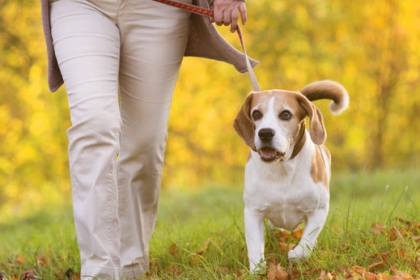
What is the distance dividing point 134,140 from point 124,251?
0.64 metres

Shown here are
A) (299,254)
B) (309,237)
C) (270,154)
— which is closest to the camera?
(270,154)

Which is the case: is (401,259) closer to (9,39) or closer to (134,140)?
(134,140)

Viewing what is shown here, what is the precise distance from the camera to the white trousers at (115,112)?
3268 millimetres

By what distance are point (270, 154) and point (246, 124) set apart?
29 cm

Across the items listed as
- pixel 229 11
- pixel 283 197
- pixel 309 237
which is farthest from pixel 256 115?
pixel 309 237

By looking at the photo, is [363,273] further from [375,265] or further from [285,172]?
[285,172]

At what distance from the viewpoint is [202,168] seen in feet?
66.3

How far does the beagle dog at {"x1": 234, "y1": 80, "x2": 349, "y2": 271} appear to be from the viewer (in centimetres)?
347

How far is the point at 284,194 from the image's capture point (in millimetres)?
3574

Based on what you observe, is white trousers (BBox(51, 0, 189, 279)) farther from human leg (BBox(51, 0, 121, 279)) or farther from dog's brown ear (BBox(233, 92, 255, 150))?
dog's brown ear (BBox(233, 92, 255, 150))

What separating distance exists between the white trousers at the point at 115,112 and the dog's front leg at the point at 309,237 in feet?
2.89

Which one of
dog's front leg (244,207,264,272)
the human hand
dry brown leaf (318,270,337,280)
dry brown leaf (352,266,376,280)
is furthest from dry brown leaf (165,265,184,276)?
the human hand

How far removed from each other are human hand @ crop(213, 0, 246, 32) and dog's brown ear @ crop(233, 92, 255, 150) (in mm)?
396

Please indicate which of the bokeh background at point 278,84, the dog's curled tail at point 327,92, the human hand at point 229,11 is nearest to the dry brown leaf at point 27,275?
the human hand at point 229,11
